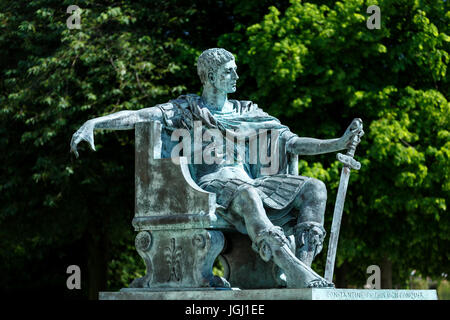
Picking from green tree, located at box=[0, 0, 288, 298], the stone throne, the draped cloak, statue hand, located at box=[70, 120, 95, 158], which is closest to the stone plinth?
the stone throne

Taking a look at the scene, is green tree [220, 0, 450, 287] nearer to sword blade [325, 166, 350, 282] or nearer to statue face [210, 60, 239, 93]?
statue face [210, 60, 239, 93]

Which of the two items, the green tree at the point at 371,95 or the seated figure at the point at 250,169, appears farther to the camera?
the green tree at the point at 371,95

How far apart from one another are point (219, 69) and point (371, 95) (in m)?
6.63

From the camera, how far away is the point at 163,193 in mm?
7648

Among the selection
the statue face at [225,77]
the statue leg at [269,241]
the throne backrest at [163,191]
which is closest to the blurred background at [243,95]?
the statue face at [225,77]

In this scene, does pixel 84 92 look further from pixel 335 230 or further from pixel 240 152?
pixel 335 230

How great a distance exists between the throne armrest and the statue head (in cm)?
76

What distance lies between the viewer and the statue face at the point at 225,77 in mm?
8281

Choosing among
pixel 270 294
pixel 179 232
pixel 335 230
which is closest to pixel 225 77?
pixel 179 232

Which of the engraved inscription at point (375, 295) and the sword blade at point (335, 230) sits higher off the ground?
the sword blade at point (335, 230)

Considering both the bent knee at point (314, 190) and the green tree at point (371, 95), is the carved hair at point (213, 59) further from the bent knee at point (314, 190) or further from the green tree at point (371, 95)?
the green tree at point (371, 95)

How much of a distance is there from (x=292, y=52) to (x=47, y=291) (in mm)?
8257

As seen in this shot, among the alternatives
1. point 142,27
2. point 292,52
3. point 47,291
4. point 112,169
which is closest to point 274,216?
point 292,52

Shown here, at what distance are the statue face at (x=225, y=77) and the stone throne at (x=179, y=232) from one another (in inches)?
29.8
